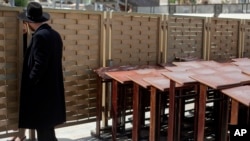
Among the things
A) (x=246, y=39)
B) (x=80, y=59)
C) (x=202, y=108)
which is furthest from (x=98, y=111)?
(x=246, y=39)

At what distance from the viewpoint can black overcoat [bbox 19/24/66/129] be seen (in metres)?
3.25

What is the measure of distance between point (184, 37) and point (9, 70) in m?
3.05

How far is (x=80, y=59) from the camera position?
4441 mm

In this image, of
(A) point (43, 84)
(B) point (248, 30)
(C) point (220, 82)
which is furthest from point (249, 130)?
(B) point (248, 30)

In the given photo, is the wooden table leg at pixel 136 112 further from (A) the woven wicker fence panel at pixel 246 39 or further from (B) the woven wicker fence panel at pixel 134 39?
(A) the woven wicker fence panel at pixel 246 39

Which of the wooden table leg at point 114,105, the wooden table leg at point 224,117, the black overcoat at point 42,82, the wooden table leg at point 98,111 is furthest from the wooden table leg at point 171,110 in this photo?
the wooden table leg at point 98,111

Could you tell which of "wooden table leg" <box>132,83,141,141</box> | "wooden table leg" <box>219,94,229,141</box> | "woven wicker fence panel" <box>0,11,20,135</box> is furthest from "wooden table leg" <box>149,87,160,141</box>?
"woven wicker fence panel" <box>0,11,20,135</box>

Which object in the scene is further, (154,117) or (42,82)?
(154,117)

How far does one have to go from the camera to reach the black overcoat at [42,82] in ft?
10.7

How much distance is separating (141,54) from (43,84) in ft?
6.91

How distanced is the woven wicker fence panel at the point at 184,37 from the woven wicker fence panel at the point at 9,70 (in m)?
2.50

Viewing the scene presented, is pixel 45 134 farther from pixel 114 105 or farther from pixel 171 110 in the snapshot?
pixel 171 110

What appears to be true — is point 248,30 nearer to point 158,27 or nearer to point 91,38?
point 158,27

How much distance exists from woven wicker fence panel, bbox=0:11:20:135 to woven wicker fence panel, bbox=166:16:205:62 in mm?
2501
